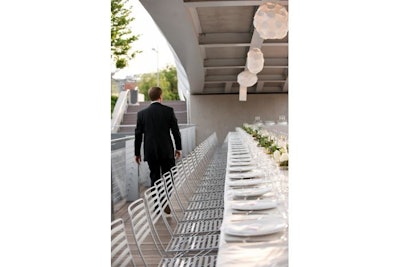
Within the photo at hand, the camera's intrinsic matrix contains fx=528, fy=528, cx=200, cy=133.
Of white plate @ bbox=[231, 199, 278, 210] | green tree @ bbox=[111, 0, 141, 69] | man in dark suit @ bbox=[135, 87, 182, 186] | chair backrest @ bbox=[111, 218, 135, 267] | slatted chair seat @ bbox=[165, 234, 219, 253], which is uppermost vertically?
green tree @ bbox=[111, 0, 141, 69]

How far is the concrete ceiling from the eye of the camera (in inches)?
336

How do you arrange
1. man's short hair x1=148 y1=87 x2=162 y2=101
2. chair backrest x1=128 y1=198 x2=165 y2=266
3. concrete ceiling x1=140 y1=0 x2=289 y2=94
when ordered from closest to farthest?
chair backrest x1=128 y1=198 x2=165 y2=266 < man's short hair x1=148 y1=87 x2=162 y2=101 < concrete ceiling x1=140 y1=0 x2=289 y2=94

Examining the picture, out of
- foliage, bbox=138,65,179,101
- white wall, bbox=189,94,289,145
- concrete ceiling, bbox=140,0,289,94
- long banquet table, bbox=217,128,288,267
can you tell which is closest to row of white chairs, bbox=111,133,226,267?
long banquet table, bbox=217,128,288,267

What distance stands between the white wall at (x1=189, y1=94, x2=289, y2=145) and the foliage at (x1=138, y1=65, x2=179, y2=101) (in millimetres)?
34228

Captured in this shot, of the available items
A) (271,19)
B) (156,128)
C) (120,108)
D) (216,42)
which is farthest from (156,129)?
(120,108)

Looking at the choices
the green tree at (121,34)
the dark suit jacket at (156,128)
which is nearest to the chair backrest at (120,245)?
the dark suit jacket at (156,128)

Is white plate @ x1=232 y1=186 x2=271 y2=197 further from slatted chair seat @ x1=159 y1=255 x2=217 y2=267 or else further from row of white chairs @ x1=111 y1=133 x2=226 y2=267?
slatted chair seat @ x1=159 y1=255 x2=217 y2=267

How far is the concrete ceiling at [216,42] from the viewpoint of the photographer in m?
8.52

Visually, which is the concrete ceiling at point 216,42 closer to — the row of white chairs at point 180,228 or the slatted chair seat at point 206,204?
the row of white chairs at point 180,228

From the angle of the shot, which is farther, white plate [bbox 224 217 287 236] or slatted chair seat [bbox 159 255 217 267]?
slatted chair seat [bbox 159 255 217 267]
